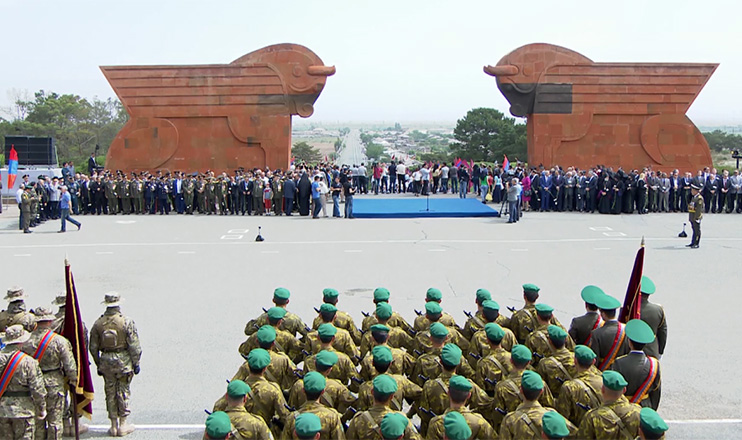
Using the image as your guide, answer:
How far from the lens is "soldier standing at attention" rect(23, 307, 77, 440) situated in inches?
227

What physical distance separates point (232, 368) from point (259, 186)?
44.6ft

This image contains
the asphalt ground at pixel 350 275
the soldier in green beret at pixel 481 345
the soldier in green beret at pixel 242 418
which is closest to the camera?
the soldier in green beret at pixel 242 418

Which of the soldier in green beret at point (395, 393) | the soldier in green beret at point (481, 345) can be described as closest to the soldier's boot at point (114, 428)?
the soldier in green beret at point (395, 393)

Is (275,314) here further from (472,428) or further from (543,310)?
(472,428)

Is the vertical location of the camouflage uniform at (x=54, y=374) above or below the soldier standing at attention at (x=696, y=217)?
below

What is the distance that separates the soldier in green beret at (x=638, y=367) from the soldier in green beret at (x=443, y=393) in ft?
3.71

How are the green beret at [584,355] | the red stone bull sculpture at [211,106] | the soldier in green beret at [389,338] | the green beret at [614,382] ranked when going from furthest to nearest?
the red stone bull sculpture at [211,106] < the soldier in green beret at [389,338] < the green beret at [584,355] < the green beret at [614,382]

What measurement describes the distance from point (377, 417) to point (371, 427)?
9cm

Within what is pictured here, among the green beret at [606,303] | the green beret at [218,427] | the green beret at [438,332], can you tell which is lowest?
the green beret at [218,427]

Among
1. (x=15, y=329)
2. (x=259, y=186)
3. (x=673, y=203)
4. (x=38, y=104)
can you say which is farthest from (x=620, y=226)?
(x=38, y=104)

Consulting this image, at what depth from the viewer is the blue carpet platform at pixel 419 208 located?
20.3 m

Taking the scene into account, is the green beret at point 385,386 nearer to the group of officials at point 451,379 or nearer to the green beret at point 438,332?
the group of officials at point 451,379

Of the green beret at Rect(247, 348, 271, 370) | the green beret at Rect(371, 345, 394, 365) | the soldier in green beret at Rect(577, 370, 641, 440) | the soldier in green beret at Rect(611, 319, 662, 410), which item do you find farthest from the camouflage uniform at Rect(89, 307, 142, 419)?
the soldier in green beret at Rect(611, 319, 662, 410)

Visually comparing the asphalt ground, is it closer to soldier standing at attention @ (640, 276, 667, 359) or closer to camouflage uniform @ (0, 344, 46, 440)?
soldier standing at attention @ (640, 276, 667, 359)
